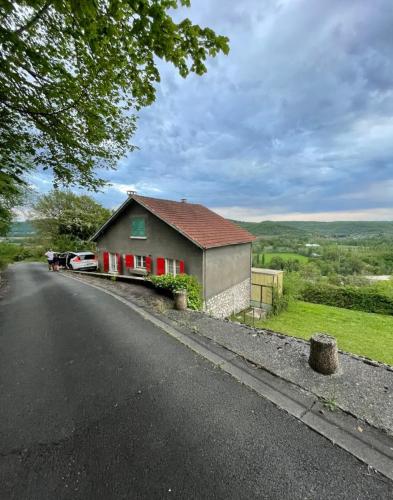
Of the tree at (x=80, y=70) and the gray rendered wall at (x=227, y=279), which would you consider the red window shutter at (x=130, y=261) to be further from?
the tree at (x=80, y=70)

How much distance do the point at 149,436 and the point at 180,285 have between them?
6310mm

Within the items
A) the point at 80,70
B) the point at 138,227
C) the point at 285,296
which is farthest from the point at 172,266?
the point at 285,296

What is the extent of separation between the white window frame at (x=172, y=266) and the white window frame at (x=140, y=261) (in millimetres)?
2024

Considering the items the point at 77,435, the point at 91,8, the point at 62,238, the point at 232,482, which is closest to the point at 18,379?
the point at 77,435

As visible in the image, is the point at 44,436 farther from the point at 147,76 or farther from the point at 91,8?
the point at 147,76

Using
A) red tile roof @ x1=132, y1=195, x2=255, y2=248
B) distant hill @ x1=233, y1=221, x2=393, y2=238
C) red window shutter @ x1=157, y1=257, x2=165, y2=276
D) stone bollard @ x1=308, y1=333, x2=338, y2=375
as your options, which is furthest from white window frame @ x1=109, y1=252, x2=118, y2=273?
distant hill @ x1=233, y1=221, x2=393, y2=238

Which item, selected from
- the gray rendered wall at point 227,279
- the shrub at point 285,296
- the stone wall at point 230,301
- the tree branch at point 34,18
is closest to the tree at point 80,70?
the tree branch at point 34,18

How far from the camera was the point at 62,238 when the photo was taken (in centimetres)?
2523

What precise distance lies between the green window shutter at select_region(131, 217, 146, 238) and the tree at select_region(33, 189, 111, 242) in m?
13.2

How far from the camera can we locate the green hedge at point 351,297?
1978 cm

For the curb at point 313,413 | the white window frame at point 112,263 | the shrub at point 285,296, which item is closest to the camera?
the curb at point 313,413

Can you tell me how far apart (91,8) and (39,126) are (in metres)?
3.66

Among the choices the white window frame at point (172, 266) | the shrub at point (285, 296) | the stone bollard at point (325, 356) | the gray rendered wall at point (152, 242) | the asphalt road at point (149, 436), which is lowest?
the shrub at point (285, 296)

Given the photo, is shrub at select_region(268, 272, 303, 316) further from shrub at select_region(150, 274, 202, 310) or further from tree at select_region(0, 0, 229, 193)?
tree at select_region(0, 0, 229, 193)
